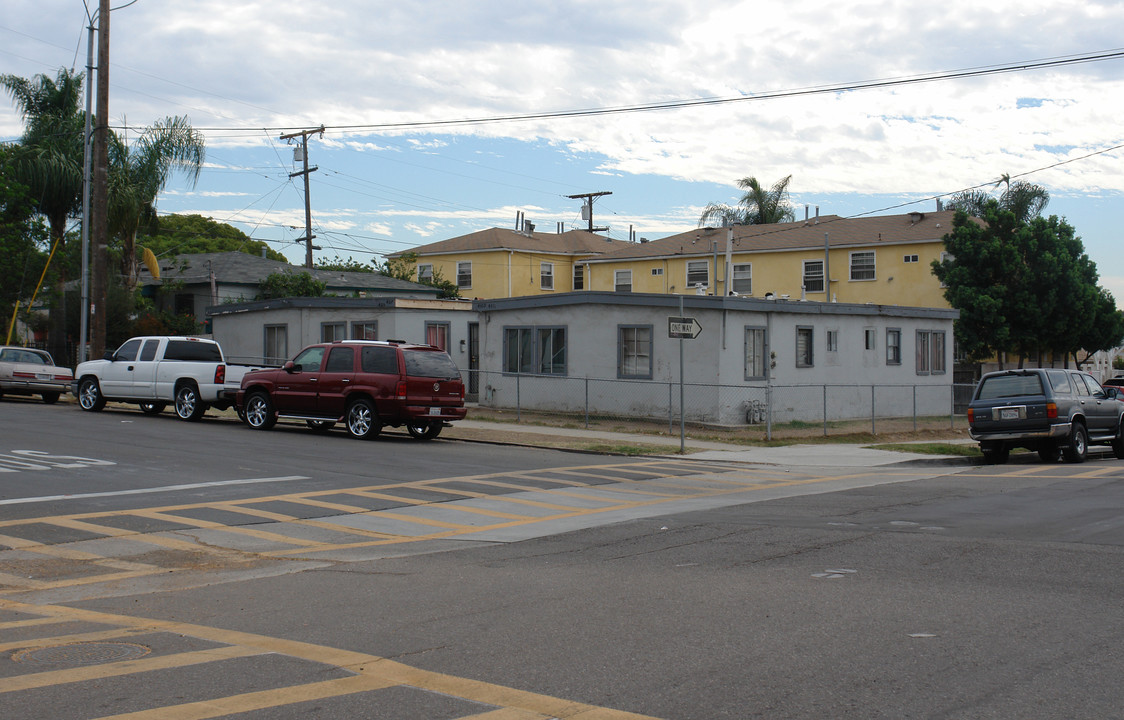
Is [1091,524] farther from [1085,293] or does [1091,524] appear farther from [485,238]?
[485,238]

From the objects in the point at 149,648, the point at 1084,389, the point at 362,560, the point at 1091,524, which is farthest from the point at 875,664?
the point at 1084,389

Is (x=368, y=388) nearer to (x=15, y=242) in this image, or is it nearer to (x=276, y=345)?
(x=276, y=345)

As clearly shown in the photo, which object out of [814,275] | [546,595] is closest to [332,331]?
[814,275]

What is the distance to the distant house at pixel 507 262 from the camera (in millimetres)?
49562

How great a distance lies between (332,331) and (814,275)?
2185 centimetres

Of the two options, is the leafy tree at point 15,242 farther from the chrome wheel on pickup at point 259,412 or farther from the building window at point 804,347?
the building window at point 804,347

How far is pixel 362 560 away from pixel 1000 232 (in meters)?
36.3

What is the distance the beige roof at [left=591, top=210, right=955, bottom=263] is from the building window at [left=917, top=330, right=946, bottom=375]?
33.5 feet

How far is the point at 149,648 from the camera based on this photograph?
645 cm

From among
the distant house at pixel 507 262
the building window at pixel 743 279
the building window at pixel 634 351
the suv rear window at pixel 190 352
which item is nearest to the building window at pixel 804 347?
the building window at pixel 634 351

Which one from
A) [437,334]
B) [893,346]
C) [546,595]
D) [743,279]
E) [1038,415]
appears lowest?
[546,595]

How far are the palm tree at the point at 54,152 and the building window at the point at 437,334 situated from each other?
15207 mm

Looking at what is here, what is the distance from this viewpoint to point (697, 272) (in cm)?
4572

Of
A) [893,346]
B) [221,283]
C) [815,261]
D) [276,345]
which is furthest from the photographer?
[815,261]
